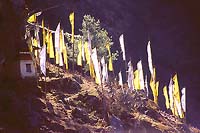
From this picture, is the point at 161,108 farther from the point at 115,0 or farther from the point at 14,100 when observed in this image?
the point at 14,100

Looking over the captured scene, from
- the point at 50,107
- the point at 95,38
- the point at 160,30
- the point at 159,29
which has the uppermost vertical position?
the point at 159,29

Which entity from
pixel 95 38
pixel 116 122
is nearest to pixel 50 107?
pixel 116 122

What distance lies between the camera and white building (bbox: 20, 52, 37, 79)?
102 ft

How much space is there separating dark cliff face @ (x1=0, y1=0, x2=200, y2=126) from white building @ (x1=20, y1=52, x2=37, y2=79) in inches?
796

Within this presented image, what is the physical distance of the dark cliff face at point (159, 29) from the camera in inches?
2092

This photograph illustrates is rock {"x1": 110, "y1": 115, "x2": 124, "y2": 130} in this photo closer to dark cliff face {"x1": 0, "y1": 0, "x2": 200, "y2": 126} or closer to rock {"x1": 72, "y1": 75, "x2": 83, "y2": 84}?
rock {"x1": 72, "y1": 75, "x2": 83, "y2": 84}

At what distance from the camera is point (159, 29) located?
56344 mm

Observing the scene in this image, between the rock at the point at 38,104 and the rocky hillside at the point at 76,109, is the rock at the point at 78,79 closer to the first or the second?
the rocky hillside at the point at 76,109

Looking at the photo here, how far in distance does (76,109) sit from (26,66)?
16.1 ft

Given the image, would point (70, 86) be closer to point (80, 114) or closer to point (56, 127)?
point (80, 114)

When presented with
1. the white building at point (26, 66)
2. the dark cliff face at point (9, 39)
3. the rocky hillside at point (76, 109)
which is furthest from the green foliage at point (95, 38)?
the dark cliff face at point (9, 39)

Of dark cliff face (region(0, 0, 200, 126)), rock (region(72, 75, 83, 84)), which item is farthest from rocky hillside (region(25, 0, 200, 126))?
rock (region(72, 75, 83, 84))

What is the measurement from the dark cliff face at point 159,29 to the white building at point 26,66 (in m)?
20.2

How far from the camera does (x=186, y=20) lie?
57.0m
